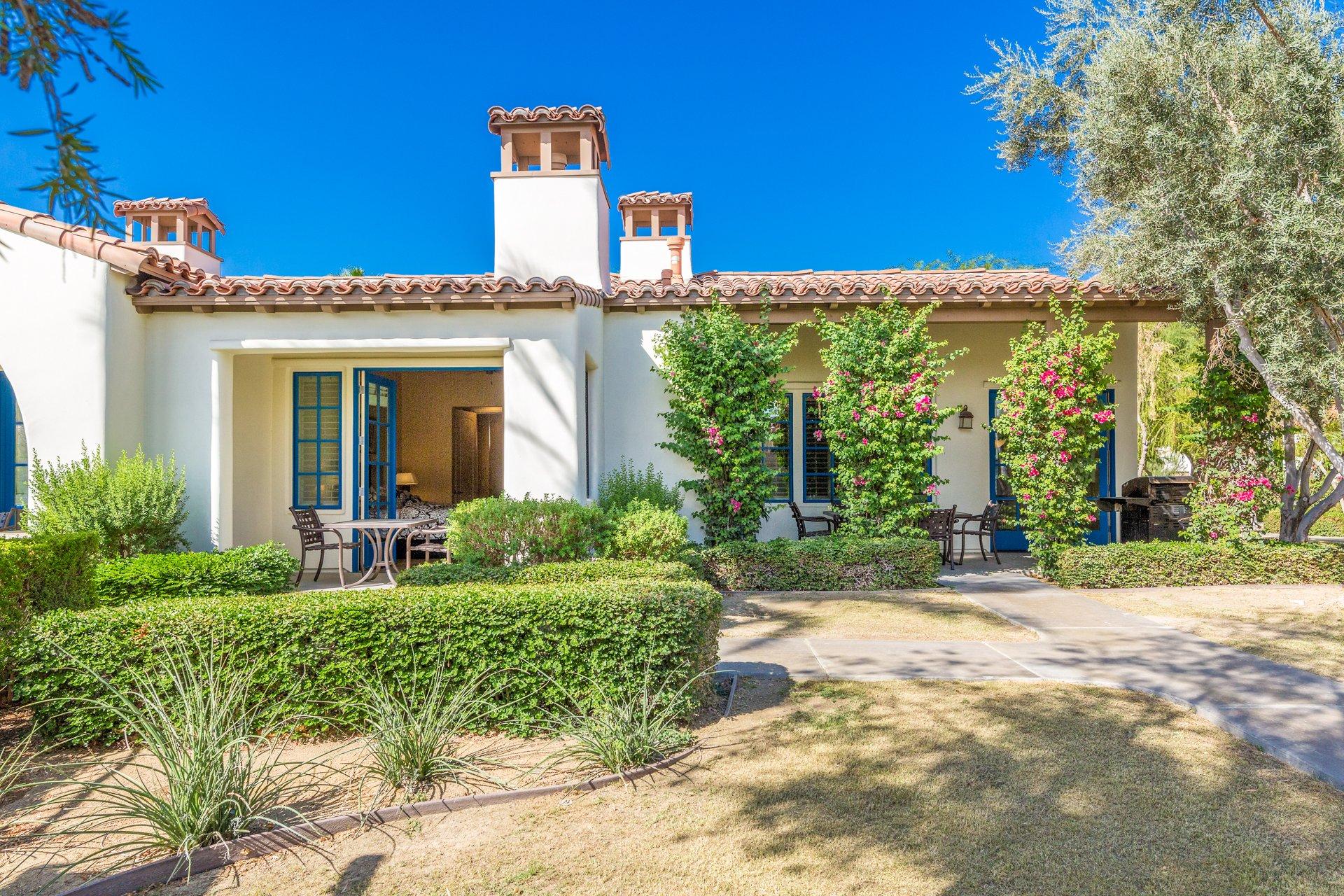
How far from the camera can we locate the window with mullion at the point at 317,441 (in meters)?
9.83

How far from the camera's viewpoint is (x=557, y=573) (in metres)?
5.26

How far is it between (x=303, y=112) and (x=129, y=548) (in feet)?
32.6

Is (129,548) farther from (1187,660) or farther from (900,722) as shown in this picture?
(1187,660)

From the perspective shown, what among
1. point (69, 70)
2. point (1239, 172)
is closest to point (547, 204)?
point (1239, 172)

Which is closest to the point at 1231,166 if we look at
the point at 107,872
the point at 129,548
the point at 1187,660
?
the point at 1187,660

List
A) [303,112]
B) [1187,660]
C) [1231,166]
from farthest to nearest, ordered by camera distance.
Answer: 1. [303,112]
2. [1231,166]
3. [1187,660]

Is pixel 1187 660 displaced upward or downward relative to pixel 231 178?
downward

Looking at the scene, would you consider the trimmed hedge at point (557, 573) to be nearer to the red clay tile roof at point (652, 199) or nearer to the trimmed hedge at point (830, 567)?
the trimmed hedge at point (830, 567)

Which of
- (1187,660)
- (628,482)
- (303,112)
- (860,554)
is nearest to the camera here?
(1187,660)

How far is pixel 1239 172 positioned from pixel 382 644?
891 cm

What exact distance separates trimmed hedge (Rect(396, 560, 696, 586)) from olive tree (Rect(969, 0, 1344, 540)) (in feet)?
22.0

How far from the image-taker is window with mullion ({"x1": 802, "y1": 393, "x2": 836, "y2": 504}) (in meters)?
11.0

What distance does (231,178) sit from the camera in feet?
27.1

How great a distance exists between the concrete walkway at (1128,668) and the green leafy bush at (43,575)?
4.38m
